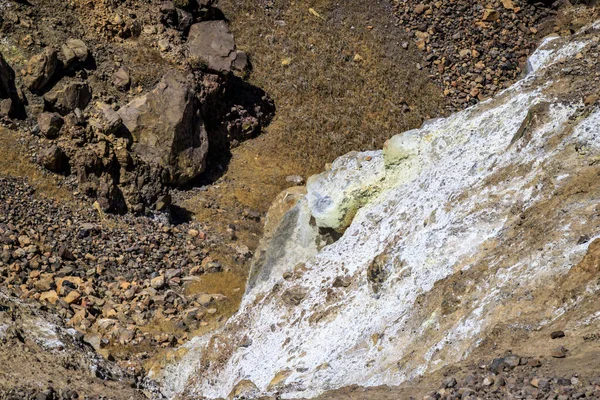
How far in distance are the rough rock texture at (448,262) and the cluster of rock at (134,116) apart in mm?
6234

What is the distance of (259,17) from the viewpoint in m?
28.3

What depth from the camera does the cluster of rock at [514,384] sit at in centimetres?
746

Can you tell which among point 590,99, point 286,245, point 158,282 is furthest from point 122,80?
point 590,99

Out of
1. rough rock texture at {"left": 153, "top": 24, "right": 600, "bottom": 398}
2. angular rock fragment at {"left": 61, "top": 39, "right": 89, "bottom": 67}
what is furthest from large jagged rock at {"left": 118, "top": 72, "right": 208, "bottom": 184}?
rough rock texture at {"left": 153, "top": 24, "right": 600, "bottom": 398}

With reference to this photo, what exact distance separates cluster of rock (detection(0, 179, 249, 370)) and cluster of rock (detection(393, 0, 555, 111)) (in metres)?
10.9

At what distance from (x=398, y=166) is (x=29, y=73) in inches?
428

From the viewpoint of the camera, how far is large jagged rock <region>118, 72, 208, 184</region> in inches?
857

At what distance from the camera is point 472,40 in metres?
28.3

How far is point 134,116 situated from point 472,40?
39.8 feet

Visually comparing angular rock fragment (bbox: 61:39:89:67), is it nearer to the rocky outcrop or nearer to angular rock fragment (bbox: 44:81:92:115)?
angular rock fragment (bbox: 44:81:92:115)

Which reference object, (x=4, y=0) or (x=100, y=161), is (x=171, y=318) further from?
(x=4, y=0)

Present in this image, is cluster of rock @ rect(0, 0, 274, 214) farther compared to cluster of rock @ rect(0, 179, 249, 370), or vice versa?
cluster of rock @ rect(0, 0, 274, 214)

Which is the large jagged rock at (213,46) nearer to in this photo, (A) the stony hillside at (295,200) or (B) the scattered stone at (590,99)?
(A) the stony hillside at (295,200)

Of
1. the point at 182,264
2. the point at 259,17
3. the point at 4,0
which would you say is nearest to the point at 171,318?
the point at 182,264
